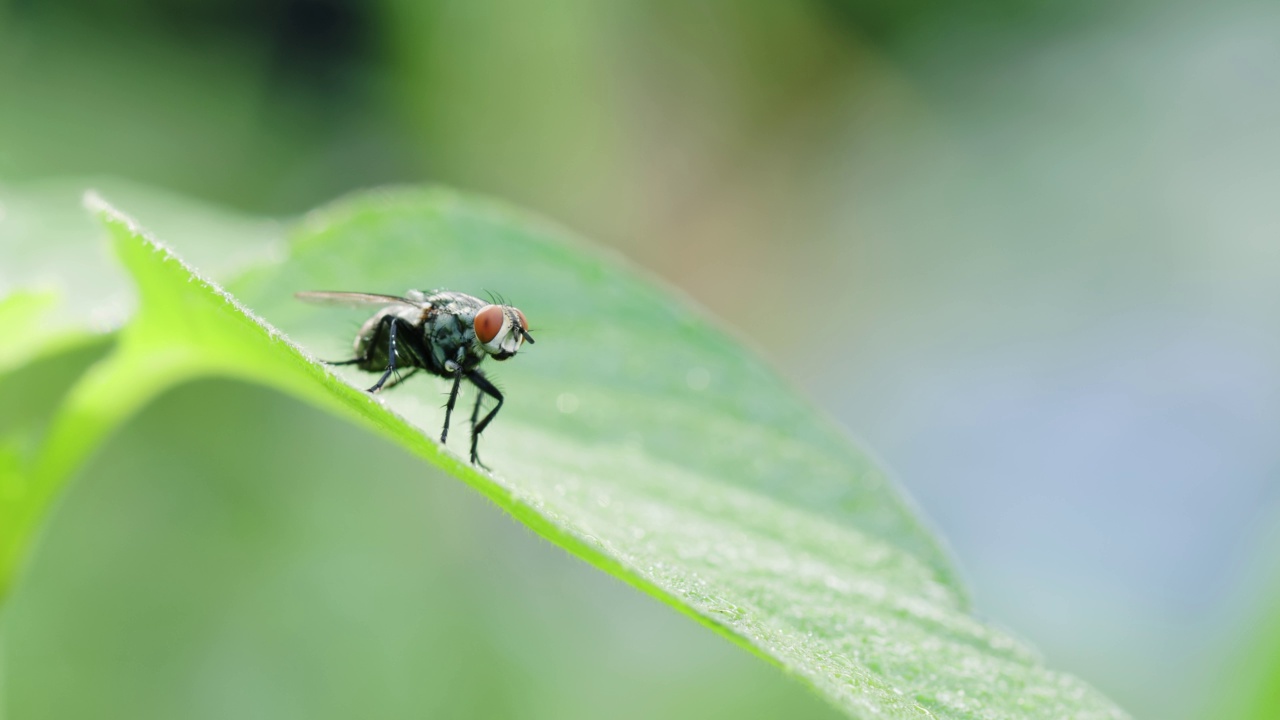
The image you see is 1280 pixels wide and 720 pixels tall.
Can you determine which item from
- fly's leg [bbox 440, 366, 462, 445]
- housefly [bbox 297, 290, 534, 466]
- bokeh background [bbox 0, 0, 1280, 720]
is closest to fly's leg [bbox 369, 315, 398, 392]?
housefly [bbox 297, 290, 534, 466]

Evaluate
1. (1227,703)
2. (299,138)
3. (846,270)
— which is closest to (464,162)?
(299,138)

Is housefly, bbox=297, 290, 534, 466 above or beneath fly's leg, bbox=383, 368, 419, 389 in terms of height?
above

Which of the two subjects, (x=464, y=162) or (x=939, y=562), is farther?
(x=464, y=162)

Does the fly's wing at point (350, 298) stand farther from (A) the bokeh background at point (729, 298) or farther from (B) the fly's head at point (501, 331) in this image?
(A) the bokeh background at point (729, 298)

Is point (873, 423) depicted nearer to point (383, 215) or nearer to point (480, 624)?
point (480, 624)

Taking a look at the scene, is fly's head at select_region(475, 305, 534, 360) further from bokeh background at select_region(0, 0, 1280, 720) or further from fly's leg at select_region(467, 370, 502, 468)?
bokeh background at select_region(0, 0, 1280, 720)
